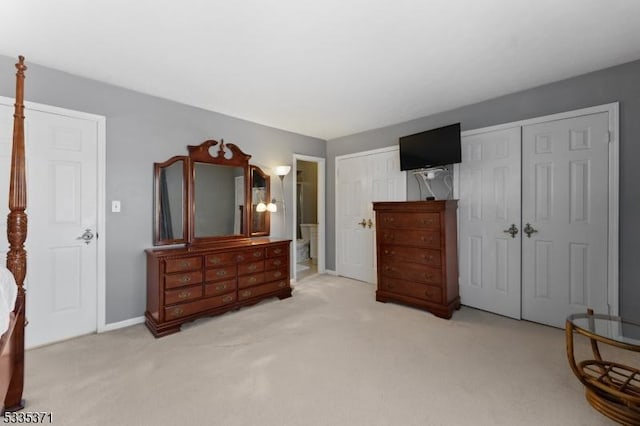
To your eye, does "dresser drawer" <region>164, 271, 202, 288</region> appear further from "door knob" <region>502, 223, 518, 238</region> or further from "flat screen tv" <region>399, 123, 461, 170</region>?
"door knob" <region>502, 223, 518, 238</region>

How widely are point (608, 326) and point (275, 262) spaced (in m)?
3.01

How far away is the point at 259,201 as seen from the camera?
3947 millimetres

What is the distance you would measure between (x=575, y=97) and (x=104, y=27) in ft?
13.2

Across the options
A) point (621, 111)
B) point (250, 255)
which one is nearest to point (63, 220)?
point (250, 255)

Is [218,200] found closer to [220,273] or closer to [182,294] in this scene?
[220,273]

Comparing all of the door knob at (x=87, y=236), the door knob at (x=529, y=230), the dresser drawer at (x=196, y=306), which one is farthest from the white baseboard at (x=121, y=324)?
the door knob at (x=529, y=230)

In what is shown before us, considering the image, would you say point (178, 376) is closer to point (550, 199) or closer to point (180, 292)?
point (180, 292)

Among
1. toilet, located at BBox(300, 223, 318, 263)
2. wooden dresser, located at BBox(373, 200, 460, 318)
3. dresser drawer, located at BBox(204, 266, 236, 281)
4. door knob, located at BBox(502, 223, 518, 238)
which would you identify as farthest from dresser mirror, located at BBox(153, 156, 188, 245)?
door knob, located at BBox(502, 223, 518, 238)

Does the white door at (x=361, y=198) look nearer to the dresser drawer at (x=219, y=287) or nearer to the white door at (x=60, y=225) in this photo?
the dresser drawer at (x=219, y=287)

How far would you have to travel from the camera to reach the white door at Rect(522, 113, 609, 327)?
2.53 metres

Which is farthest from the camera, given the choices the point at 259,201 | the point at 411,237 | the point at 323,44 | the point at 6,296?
the point at 259,201

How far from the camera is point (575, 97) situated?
2633 mm

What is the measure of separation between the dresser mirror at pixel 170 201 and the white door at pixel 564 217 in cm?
379

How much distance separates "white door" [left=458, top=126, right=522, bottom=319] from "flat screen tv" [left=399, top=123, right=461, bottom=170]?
0.27 metres
